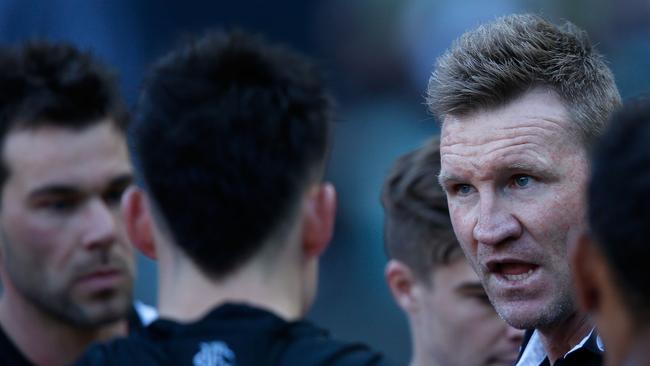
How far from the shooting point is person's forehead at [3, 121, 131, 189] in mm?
4387

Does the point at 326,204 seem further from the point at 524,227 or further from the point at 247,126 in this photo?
the point at 524,227

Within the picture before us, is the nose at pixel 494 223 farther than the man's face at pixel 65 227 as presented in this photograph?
No

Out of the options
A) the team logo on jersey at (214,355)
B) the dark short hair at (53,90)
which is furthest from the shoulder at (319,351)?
the dark short hair at (53,90)

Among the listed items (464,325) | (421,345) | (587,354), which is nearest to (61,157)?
(421,345)

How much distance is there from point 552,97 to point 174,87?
997mm

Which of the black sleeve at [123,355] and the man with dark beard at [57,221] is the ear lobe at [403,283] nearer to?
the man with dark beard at [57,221]

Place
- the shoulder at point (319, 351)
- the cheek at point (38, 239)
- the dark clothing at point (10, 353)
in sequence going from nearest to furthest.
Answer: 1. the shoulder at point (319, 351)
2. the dark clothing at point (10, 353)
3. the cheek at point (38, 239)

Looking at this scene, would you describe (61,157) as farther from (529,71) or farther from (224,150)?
(529,71)

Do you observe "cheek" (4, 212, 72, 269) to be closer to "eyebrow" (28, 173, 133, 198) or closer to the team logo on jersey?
"eyebrow" (28, 173, 133, 198)

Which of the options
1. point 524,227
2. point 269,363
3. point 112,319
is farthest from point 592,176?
point 112,319

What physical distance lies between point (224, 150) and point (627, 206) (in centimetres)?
149

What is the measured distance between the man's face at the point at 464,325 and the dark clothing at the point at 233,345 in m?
1.21

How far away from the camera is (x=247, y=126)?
2.84 m

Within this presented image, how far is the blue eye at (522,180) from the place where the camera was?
247cm
